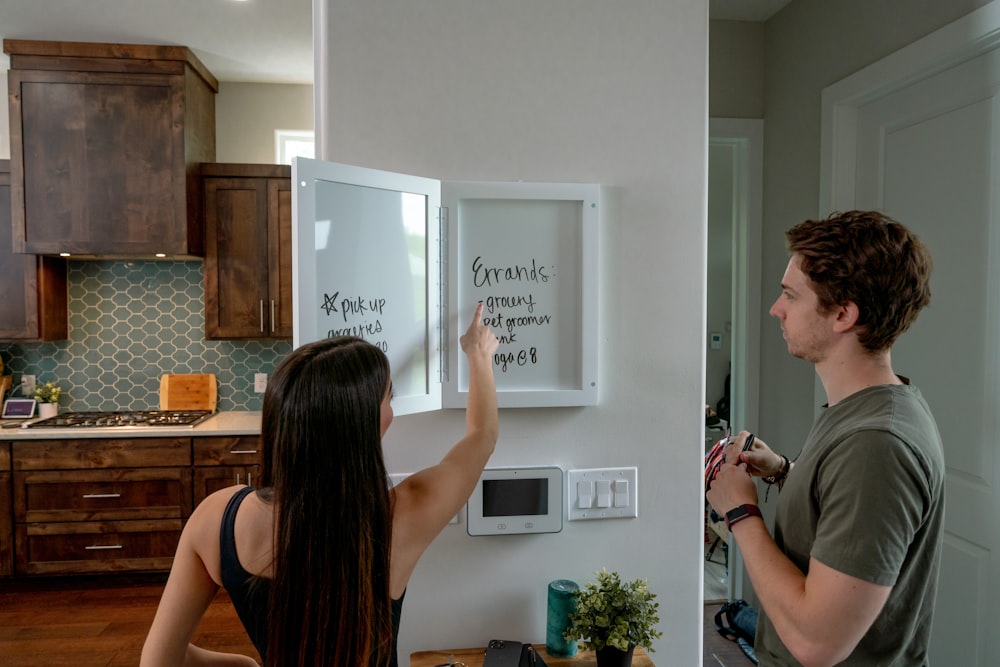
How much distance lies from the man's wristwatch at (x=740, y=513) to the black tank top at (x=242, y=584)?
0.75 metres

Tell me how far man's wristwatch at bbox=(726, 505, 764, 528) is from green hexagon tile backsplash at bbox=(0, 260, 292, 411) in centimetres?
340

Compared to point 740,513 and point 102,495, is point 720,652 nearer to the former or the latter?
point 740,513

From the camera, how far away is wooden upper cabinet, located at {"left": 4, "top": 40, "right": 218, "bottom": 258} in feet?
11.4

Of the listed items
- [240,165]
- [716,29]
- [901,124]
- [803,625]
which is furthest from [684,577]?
[240,165]

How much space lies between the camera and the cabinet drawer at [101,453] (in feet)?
11.1

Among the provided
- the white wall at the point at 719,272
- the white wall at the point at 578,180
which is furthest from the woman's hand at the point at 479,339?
the white wall at the point at 719,272

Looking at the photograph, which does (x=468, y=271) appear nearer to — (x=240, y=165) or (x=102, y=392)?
(x=240, y=165)

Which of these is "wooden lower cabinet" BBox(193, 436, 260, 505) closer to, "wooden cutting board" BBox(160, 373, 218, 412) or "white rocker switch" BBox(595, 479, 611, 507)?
"wooden cutting board" BBox(160, 373, 218, 412)

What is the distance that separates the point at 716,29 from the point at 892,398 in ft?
7.48

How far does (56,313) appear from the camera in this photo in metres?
3.79

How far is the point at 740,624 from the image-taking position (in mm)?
2793

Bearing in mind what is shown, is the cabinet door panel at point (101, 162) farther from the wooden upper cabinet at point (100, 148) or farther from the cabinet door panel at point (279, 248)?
the cabinet door panel at point (279, 248)

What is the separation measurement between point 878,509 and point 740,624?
222 cm

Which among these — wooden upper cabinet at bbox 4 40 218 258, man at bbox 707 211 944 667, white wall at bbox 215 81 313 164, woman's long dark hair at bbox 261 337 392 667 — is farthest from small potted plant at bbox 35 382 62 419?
man at bbox 707 211 944 667
